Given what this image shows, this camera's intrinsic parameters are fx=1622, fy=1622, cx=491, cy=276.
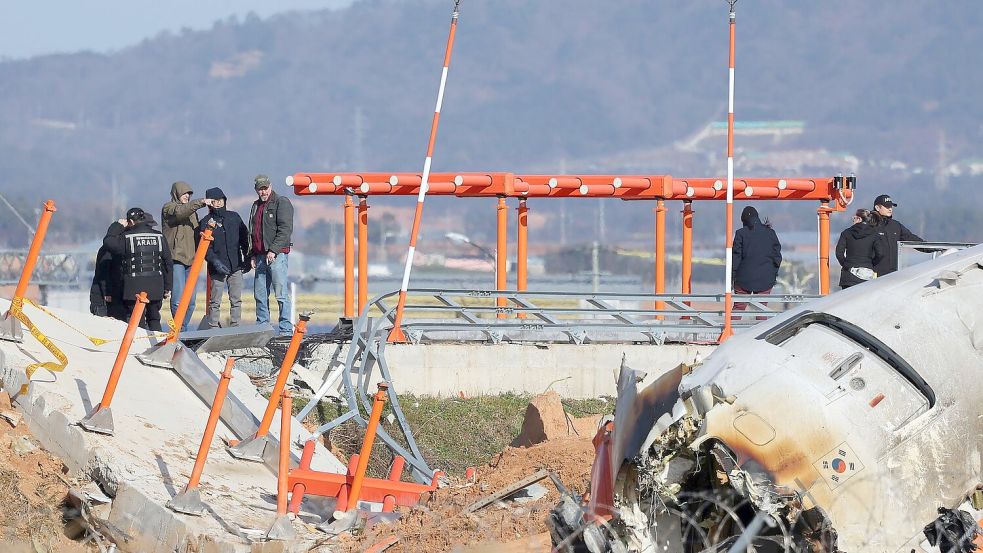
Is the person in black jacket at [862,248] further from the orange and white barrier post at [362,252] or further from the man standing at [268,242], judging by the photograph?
the man standing at [268,242]

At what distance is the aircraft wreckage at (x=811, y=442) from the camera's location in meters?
8.32

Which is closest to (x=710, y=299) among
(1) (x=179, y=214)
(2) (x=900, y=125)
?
(1) (x=179, y=214)

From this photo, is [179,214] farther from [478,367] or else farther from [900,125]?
[900,125]

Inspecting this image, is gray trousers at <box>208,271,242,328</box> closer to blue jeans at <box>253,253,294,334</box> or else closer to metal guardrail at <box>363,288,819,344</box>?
blue jeans at <box>253,253,294,334</box>

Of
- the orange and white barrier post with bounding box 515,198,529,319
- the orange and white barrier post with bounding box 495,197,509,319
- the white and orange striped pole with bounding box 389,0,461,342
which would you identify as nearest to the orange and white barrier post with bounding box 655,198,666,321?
the orange and white barrier post with bounding box 515,198,529,319

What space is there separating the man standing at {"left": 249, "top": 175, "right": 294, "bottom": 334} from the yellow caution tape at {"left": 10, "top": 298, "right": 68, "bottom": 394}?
3910mm

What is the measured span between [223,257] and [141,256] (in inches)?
56.2

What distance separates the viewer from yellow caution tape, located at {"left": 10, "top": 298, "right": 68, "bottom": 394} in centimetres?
1196

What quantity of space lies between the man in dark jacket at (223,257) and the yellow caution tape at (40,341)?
361 cm

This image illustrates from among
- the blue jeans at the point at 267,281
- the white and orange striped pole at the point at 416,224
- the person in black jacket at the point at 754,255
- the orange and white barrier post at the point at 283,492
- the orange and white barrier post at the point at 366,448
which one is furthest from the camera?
the person in black jacket at the point at 754,255

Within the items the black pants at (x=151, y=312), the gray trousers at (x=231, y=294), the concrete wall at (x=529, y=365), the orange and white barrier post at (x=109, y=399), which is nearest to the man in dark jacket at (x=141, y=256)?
the black pants at (x=151, y=312)

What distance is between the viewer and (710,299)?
56.0 feet

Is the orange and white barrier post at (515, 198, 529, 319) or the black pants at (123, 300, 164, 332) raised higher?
the orange and white barrier post at (515, 198, 529, 319)

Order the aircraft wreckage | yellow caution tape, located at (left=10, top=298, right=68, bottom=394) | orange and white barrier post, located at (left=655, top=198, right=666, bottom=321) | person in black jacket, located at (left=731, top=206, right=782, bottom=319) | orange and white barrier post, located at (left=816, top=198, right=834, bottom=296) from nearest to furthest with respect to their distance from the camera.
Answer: the aircraft wreckage < yellow caution tape, located at (left=10, top=298, right=68, bottom=394) < person in black jacket, located at (left=731, top=206, right=782, bottom=319) < orange and white barrier post, located at (left=816, top=198, right=834, bottom=296) < orange and white barrier post, located at (left=655, top=198, right=666, bottom=321)
